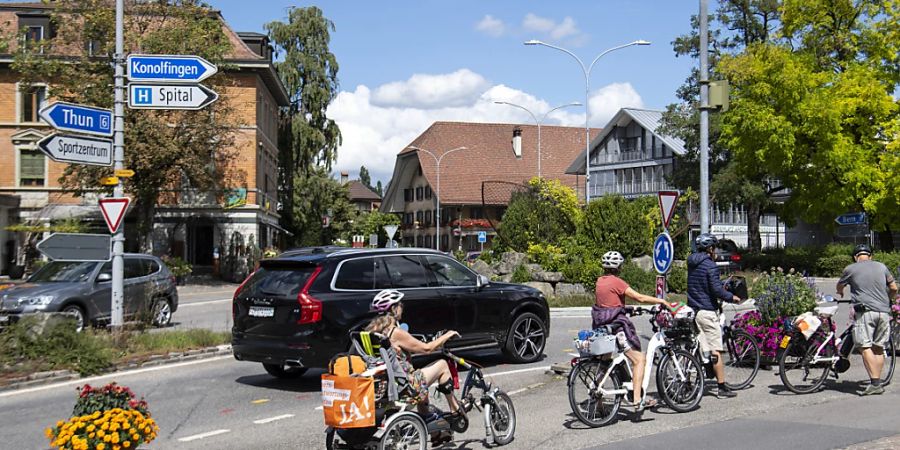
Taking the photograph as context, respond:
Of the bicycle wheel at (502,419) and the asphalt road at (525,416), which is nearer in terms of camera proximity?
the bicycle wheel at (502,419)

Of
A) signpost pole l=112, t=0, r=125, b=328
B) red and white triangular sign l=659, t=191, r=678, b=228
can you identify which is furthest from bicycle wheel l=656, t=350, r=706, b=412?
signpost pole l=112, t=0, r=125, b=328

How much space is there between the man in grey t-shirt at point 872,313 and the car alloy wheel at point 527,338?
4514 millimetres

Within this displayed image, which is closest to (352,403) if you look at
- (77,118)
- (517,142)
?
(77,118)

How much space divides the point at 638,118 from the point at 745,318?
211ft

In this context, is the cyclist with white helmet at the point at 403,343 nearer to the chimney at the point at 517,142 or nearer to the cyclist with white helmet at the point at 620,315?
the cyclist with white helmet at the point at 620,315

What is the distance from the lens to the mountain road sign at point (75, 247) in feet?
43.5

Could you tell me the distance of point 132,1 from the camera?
135 ft

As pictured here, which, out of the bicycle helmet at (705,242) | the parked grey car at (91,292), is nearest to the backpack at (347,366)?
the bicycle helmet at (705,242)

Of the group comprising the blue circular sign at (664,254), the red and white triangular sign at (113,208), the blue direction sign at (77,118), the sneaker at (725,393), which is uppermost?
the blue direction sign at (77,118)

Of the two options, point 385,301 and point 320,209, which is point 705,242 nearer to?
point 385,301

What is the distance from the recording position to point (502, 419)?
26.6ft

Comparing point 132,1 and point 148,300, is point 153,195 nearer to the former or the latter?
point 132,1

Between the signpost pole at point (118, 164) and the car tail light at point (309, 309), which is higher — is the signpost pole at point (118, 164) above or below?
above

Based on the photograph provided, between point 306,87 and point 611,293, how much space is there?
52.7 metres
